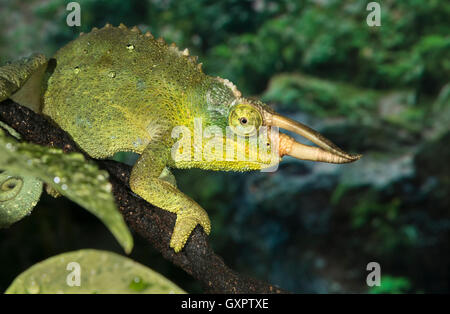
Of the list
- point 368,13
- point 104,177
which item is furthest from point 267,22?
point 104,177

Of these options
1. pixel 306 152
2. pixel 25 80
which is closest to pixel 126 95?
pixel 25 80

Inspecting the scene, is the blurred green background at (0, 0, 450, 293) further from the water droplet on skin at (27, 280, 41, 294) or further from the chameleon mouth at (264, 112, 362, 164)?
the water droplet on skin at (27, 280, 41, 294)

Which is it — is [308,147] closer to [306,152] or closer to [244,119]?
[306,152]

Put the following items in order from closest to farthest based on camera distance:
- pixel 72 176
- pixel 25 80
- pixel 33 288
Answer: pixel 72 176, pixel 33 288, pixel 25 80

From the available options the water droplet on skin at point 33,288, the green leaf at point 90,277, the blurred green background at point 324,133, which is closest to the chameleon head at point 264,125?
the green leaf at point 90,277

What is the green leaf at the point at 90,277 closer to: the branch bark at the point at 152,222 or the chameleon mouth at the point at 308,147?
the branch bark at the point at 152,222
